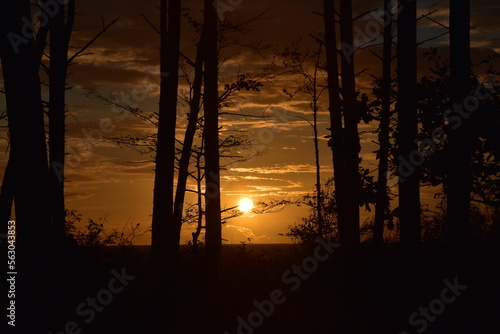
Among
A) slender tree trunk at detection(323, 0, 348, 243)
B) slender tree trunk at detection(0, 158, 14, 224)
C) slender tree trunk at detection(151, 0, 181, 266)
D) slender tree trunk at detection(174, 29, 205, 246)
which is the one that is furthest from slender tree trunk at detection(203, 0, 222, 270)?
slender tree trunk at detection(0, 158, 14, 224)

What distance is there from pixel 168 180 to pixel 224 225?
21.0 ft

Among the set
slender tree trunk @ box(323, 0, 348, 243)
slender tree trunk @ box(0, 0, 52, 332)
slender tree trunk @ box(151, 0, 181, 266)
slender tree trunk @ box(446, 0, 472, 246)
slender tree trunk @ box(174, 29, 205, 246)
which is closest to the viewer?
slender tree trunk @ box(0, 0, 52, 332)

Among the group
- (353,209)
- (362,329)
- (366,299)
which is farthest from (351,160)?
(362,329)

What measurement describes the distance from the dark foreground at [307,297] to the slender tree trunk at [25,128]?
2092mm

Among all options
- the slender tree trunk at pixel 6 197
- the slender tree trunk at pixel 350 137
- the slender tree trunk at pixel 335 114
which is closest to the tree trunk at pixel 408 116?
the slender tree trunk at pixel 350 137

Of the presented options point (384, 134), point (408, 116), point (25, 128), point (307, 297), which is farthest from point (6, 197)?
point (384, 134)

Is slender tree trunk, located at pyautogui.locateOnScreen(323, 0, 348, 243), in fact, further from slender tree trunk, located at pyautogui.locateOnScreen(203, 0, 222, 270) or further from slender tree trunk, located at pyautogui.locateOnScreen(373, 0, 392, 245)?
slender tree trunk, located at pyautogui.locateOnScreen(203, 0, 222, 270)

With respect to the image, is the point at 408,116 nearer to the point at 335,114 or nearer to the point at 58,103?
the point at 335,114

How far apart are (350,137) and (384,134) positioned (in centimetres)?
298

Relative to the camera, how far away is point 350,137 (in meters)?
17.6

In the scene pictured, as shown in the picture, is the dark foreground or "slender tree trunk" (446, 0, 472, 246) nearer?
the dark foreground

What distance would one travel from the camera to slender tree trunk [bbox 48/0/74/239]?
18219 millimetres

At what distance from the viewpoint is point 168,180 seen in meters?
16.0

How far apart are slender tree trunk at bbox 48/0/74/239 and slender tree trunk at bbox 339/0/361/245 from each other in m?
9.12
